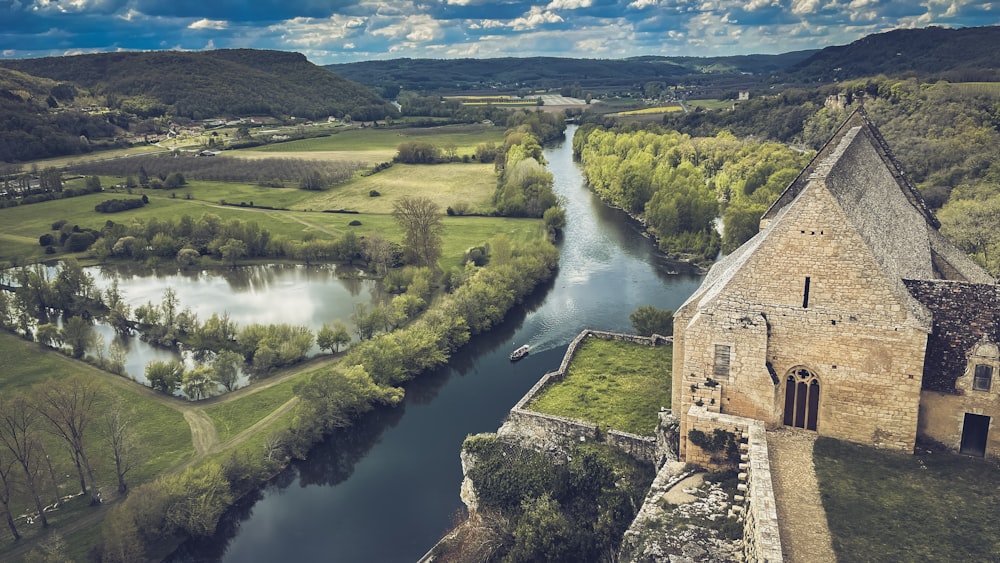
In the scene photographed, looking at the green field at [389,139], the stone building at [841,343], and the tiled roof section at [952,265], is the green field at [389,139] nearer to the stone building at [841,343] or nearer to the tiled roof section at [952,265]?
the tiled roof section at [952,265]

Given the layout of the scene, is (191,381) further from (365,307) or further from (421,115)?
(421,115)

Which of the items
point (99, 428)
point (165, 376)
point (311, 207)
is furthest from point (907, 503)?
point (311, 207)

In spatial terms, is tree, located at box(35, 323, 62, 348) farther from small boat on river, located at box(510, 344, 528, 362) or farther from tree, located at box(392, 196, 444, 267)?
small boat on river, located at box(510, 344, 528, 362)

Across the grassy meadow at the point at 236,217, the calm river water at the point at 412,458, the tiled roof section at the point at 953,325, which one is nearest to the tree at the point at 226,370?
the grassy meadow at the point at 236,217

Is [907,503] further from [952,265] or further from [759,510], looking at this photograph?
[952,265]

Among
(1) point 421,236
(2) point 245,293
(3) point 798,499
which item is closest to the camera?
(3) point 798,499

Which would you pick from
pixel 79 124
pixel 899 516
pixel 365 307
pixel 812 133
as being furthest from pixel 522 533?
pixel 79 124
